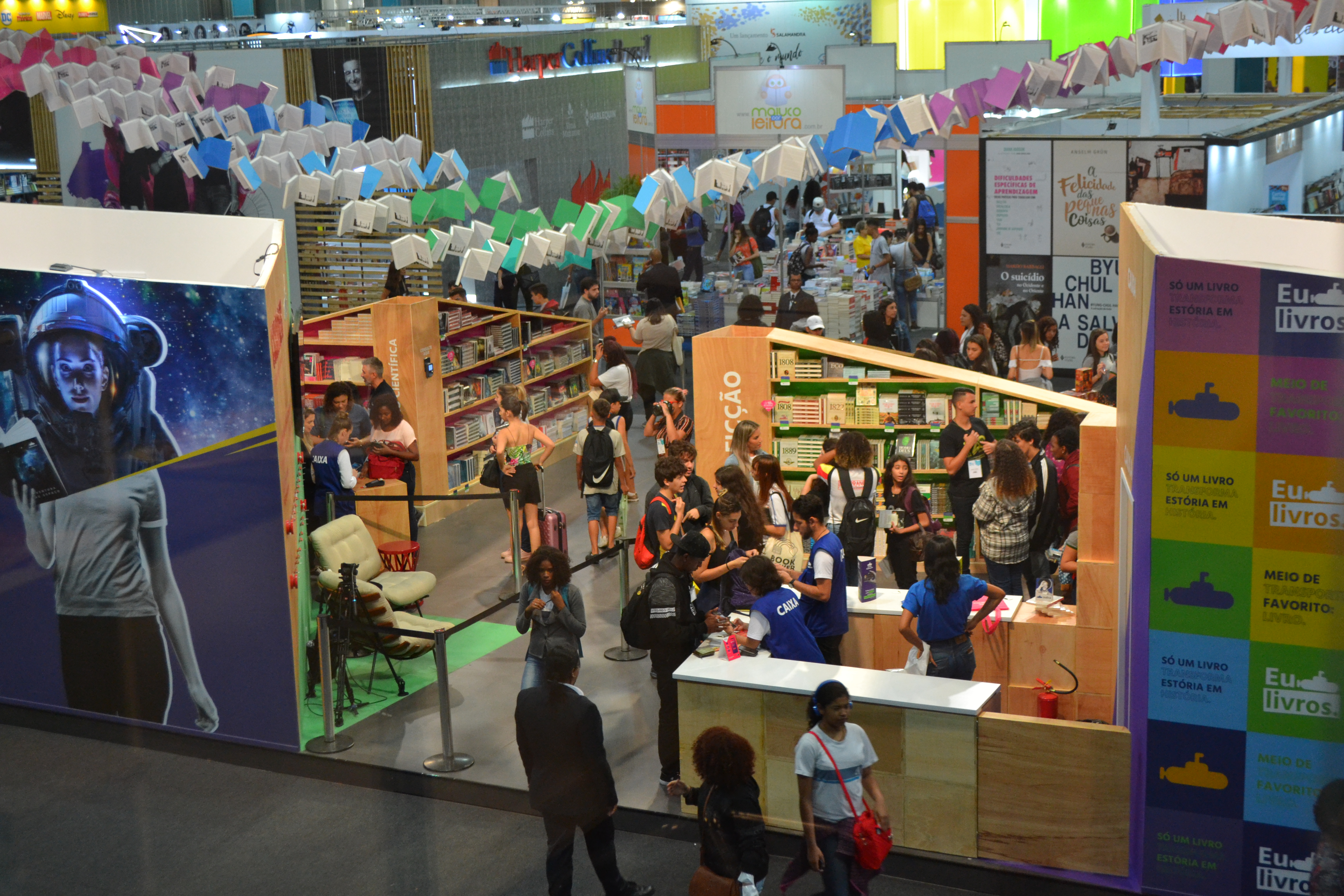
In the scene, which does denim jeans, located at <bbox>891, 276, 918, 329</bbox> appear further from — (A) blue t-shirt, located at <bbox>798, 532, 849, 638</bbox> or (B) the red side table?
(A) blue t-shirt, located at <bbox>798, 532, 849, 638</bbox>

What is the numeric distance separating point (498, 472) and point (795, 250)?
10.8 metres

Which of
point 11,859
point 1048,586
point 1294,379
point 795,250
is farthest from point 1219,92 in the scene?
point 11,859

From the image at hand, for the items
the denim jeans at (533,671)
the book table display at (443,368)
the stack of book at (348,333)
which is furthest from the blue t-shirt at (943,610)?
the stack of book at (348,333)

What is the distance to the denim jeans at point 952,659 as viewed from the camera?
5918 millimetres

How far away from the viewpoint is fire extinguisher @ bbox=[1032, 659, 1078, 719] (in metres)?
6.27

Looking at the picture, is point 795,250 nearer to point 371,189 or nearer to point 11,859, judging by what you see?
point 371,189

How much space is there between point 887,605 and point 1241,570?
228cm

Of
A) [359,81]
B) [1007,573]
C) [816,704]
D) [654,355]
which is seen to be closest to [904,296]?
[654,355]

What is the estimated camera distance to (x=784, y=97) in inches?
621

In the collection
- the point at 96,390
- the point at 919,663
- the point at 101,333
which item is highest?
the point at 101,333

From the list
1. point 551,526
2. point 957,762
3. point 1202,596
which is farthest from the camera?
point 551,526

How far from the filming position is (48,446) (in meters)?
6.88

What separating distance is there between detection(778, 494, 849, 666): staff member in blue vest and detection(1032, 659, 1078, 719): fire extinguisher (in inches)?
39.1

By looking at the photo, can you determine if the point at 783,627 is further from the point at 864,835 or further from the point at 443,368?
the point at 443,368
